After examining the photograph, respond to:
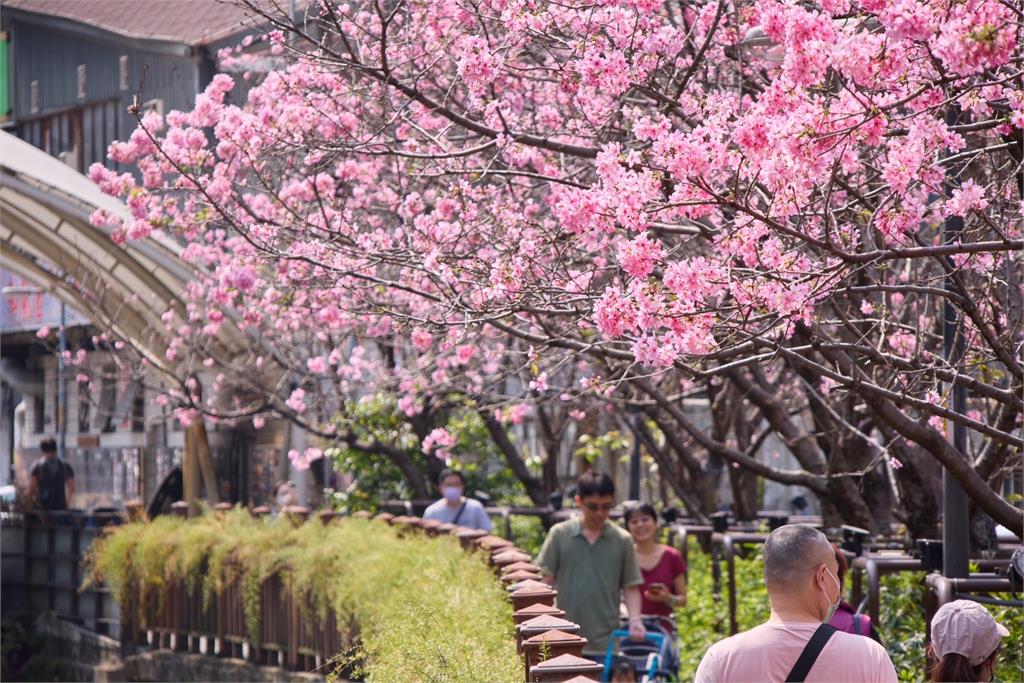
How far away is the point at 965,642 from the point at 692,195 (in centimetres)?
209

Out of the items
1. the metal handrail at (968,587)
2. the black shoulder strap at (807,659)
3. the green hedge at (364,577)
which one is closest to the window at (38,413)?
the green hedge at (364,577)

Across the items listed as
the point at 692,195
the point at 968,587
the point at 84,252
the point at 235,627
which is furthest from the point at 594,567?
the point at 84,252

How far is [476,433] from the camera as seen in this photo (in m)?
21.3

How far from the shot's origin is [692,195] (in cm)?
639

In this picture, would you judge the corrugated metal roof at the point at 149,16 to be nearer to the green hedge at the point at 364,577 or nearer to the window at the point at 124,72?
the window at the point at 124,72

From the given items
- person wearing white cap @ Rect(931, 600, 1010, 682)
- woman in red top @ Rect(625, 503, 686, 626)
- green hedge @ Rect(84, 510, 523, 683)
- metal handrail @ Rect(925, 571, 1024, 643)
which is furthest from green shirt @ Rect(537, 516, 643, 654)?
person wearing white cap @ Rect(931, 600, 1010, 682)

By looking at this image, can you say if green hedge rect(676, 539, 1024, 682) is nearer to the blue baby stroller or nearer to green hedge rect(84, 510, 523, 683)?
the blue baby stroller

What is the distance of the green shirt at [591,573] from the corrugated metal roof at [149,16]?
15991mm

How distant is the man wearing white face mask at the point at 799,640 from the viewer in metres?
4.62

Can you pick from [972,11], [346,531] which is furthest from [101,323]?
[972,11]

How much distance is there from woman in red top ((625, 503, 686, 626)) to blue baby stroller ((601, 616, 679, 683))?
0.79 ft

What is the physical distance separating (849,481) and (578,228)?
631 cm

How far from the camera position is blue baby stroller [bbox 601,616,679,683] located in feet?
29.6

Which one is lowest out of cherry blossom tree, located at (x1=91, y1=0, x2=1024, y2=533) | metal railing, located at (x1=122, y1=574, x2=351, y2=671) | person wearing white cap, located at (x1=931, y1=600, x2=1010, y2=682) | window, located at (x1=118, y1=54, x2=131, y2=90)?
metal railing, located at (x1=122, y1=574, x2=351, y2=671)
